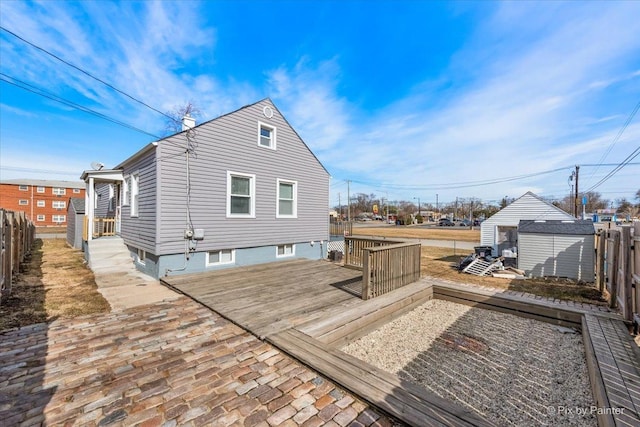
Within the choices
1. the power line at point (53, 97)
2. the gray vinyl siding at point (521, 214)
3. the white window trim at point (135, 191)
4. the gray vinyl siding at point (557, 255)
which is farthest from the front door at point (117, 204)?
the gray vinyl siding at point (521, 214)

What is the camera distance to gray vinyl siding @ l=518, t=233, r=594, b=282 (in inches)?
347

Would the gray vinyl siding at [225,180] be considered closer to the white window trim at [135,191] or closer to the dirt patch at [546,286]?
the white window trim at [135,191]

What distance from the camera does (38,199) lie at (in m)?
35.8

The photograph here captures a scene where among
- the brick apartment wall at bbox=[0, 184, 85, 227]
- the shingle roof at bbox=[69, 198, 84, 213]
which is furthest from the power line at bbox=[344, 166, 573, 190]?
the brick apartment wall at bbox=[0, 184, 85, 227]

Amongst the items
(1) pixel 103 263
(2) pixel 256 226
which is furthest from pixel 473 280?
(1) pixel 103 263

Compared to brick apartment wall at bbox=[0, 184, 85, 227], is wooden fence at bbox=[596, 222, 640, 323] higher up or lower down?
lower down

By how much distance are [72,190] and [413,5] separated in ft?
162

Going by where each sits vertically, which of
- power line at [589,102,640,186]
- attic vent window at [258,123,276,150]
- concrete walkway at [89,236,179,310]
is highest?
power line at [589,102,640,186]

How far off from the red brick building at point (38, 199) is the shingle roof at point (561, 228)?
50137mm

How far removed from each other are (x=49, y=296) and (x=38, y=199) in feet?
150

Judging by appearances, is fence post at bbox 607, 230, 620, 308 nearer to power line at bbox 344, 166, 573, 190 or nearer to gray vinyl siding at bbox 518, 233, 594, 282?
gray vinyl siding at bbox 518, 233, 594, 282

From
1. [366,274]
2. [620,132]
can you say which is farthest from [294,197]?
[620,132]

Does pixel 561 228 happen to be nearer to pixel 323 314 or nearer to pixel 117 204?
pixel 323 314

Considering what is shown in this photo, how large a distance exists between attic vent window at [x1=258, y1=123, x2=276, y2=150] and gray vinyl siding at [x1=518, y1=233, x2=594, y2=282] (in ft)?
33.5
